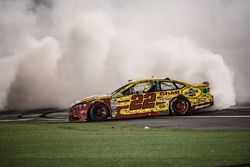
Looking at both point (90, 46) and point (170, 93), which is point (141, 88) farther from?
point (90, 46)

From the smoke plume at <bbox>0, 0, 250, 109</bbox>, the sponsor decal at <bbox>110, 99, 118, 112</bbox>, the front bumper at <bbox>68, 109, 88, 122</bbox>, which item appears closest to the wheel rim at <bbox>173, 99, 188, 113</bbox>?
the sponsor decal at <bbox>110, 99, 118, 112</bbox>

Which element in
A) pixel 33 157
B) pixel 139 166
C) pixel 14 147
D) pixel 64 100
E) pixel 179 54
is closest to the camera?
pixel 139 166

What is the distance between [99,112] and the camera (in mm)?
13883

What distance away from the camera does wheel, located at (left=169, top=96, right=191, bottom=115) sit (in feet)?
47.5

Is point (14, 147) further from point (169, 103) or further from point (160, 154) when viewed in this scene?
point (169, 103)

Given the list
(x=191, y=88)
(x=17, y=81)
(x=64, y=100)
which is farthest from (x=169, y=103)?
(x=17, y=81)

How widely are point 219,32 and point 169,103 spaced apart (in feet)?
48.2

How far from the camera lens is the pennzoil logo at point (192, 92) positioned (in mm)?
14664

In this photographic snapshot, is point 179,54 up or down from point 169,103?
up

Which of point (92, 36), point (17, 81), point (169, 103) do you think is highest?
point (92, 36)

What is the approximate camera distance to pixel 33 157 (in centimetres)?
695

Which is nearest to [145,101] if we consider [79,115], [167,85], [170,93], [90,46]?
[170,93]

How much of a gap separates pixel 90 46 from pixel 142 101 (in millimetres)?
11508

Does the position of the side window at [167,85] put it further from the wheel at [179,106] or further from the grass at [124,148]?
the grass at [124,148]
